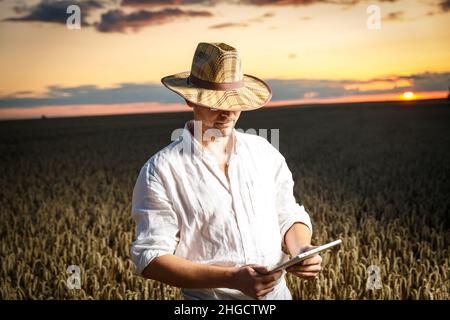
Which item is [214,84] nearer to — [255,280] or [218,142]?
[218,142]

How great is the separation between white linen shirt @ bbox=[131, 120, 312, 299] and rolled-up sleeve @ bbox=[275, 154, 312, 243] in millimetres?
98

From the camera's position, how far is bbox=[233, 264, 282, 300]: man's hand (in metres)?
2.11

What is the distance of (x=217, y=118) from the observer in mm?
2316

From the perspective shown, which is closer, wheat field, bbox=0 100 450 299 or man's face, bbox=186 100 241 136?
man's face, bbox=186 100 241 136

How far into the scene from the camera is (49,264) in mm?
6258

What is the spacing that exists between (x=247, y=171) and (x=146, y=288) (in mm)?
2934

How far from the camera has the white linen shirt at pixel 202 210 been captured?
2291 millimetres

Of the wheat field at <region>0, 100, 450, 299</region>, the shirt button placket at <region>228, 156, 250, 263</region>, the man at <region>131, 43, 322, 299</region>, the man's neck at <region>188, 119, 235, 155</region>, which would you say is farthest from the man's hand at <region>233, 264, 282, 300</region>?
the wheat field at <region>0, 100, 450, 299</region>

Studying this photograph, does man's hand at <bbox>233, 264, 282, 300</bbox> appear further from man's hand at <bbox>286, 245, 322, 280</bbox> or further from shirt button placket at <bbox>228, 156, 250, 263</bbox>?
shirt button placket at <bbox>228, 156, 250, 263</bbox>

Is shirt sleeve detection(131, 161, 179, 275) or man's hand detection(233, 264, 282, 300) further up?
shirt sleeve detection(131, 161, 179, 275)

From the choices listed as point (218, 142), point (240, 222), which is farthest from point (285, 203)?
point (218, 142)

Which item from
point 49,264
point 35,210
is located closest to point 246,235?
point 49,264
